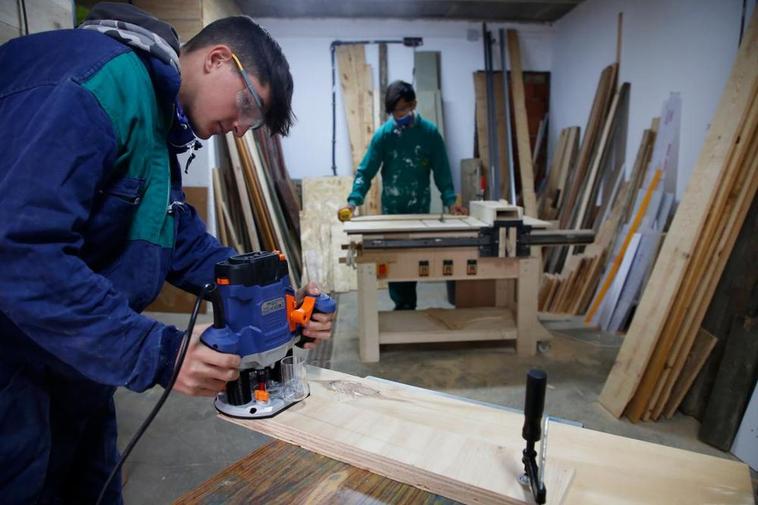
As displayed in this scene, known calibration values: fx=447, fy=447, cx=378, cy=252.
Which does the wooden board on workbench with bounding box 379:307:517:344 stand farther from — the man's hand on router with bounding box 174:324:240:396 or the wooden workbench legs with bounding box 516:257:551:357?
the man's hand on router with bounding box 174:324:240:396

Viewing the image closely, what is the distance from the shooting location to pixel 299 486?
33.4 inches

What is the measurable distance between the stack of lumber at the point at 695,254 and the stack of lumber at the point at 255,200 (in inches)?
127

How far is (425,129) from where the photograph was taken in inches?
141

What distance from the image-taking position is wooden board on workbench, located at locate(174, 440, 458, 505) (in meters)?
0.81

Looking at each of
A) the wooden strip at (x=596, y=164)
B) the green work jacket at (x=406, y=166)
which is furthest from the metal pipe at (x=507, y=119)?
the green work jacket at (x=406, y=166)

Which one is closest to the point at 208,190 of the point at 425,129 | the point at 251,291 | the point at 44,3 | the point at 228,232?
the point at 228,232

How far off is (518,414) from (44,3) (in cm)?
214

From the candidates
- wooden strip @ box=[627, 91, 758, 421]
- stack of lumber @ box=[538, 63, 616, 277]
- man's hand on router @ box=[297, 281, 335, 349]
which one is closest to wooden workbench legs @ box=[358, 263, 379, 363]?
wooden strip @ box=[627, 91, 758, 421]

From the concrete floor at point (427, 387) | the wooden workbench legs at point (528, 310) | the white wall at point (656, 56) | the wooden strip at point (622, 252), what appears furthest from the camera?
the wooden strip at point (622, 252)

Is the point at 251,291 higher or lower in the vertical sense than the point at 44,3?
lower

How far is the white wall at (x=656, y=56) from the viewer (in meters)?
2.98

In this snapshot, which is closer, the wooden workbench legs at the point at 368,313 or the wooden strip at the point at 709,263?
the wooden strip at the point at 709,263

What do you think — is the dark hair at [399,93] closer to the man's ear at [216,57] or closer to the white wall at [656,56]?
the white wall at [656,56]

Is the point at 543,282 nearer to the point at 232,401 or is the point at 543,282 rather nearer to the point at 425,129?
the point at 425,129
